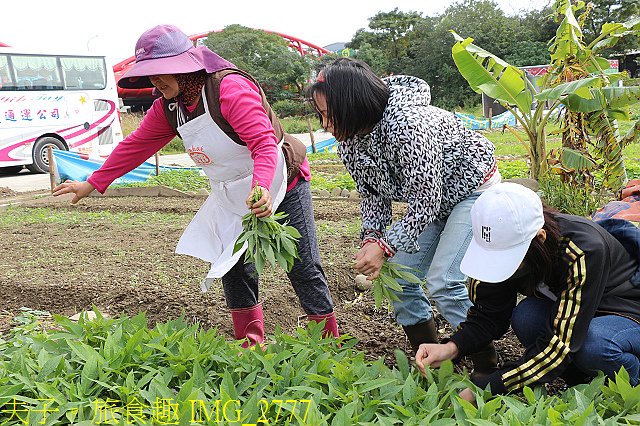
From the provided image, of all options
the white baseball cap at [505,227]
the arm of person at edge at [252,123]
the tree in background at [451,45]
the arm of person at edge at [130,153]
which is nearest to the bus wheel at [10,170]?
the arm of person at edge at [130,153]

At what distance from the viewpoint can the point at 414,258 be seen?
107 inches

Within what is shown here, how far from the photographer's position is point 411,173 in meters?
2.37

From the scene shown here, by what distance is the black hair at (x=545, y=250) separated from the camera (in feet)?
6.55

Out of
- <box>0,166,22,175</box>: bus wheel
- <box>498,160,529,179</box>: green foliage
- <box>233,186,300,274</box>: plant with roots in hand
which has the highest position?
<box>233,186,300,274</box>: plant with roots in hand

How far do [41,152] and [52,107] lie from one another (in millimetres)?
1213

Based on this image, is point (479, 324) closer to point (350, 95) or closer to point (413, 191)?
point (413, 191)

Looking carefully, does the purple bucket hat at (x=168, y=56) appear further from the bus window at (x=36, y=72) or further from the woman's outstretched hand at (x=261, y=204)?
the bus window at (x=36, y=72)

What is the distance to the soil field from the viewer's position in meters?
3.79

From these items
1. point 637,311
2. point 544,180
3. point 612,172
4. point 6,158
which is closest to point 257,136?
point 637,311

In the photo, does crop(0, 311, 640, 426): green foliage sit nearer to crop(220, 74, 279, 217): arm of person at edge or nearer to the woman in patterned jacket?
the woman in patterned jacket

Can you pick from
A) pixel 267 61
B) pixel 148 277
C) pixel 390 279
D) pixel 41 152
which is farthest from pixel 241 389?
pixel 267 61

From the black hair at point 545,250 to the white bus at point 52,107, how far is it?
13745 mm

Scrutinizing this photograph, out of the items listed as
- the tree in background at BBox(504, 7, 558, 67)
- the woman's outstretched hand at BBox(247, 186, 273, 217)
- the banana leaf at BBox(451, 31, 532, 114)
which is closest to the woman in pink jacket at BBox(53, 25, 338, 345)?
the woman's outstretched hand at BBox(247, 186, 273, 217)

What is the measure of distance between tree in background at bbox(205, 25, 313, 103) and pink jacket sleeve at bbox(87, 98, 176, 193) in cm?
3463
